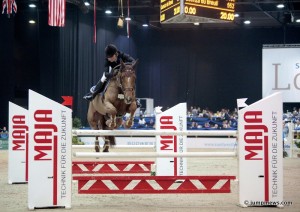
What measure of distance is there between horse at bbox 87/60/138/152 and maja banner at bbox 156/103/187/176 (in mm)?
922

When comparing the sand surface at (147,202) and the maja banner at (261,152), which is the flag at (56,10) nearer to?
the sand surface at (147,202)

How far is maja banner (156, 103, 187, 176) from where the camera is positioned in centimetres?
873

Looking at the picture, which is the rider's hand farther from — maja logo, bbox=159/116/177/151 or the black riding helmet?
maja logo, bbox=159/116/177/151

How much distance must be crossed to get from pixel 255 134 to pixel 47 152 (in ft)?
8.28

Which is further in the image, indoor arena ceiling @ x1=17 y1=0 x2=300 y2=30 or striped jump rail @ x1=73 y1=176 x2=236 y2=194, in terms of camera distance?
indoor arena ceiling @ x1=17 y1=0 x2=300 y2=30

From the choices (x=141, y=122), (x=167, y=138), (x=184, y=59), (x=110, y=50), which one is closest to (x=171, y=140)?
(x=167, y=138)

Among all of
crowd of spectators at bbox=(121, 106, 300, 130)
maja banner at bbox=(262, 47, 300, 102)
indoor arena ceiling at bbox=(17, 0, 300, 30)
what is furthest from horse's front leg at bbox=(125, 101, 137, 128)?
maja banner at bbox=(262, 47, 300, 102)

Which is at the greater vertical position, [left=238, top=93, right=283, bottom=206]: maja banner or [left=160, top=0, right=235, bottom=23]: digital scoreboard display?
[left=160, top=0, right=235, bottom=23]: digital scoreboard display

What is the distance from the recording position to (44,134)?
6055 mm

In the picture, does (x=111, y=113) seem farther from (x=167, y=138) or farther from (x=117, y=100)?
(x=167, y=138)

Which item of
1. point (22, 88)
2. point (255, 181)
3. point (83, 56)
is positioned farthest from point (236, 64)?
point (255, 181)

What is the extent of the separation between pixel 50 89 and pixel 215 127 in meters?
7.90

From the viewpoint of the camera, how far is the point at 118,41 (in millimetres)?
26297

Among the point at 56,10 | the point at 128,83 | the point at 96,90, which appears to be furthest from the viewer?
the point at 56,10
